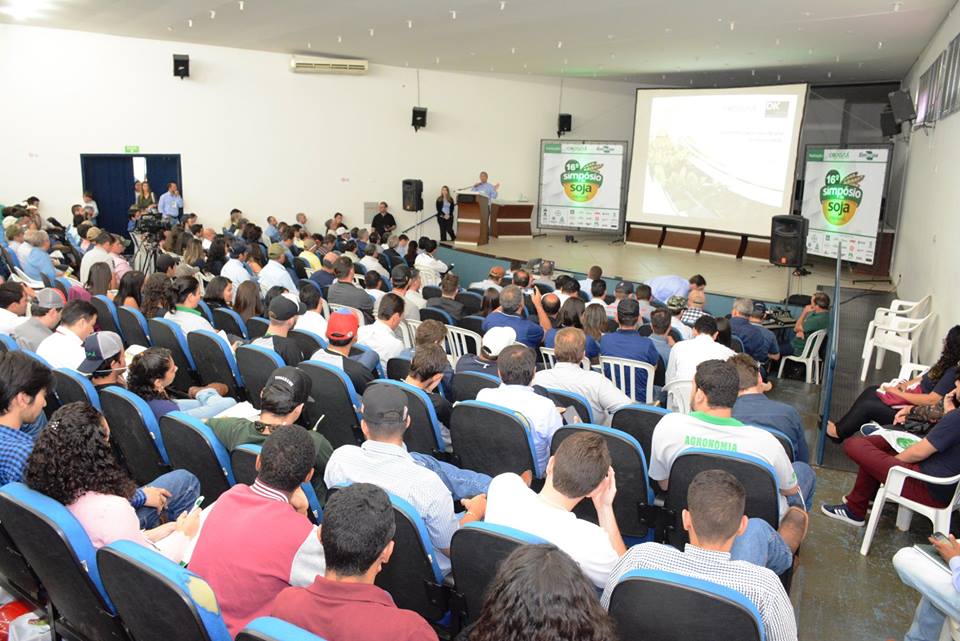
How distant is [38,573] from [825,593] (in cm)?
337

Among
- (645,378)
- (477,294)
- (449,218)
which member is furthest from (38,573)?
(449,218)

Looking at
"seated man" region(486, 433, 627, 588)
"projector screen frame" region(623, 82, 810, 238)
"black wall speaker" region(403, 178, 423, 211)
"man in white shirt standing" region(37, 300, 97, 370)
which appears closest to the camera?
"seated man" region(486, 433, 627, 588)

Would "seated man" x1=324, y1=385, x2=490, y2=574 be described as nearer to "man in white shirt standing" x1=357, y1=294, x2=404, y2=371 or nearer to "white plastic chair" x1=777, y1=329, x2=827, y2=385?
"man in white shirt standing" x1=357, y1=294, x2=404, y2=371

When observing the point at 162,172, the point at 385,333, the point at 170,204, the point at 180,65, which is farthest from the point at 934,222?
the point at 162,172

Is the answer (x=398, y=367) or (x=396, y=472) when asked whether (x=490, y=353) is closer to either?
(x=398, y=367)

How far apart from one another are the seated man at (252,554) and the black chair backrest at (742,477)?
5.00 feet

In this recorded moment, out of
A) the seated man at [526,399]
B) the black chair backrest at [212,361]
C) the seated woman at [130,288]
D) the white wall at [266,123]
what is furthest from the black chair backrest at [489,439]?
the white wall at [266,123]

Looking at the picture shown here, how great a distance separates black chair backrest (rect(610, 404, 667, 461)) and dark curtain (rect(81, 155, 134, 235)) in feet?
38.5

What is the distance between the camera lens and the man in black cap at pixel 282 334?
4.67 metres

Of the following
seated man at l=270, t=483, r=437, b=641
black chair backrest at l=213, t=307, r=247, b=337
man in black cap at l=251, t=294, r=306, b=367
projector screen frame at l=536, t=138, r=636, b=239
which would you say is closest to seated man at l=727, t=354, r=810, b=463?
seated man at l=270, t=483, r=437, b=641

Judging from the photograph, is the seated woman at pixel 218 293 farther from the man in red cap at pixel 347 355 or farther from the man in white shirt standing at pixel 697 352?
the man in white shirt standing at pixel 697 352

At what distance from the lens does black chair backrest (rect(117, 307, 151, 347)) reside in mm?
5309

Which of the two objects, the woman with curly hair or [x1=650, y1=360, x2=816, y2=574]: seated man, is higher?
the woman with curly hair

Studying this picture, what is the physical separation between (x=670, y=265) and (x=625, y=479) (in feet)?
34.6
